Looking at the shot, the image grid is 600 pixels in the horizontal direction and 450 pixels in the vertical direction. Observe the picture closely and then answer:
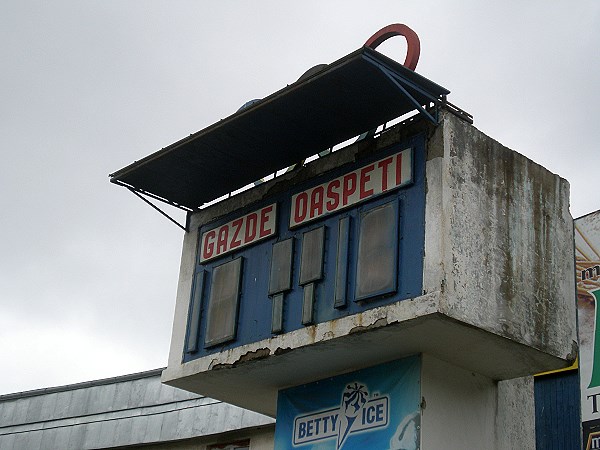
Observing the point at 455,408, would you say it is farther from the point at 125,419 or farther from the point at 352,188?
the point at 125,419

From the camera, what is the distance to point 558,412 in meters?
24.6

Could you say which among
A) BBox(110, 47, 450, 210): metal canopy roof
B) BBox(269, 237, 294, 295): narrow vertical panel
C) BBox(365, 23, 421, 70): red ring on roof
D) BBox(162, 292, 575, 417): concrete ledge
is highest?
BBox(365, 23, 421, 70): red ring on roof

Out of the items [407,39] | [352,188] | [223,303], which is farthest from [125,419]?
[407,39]

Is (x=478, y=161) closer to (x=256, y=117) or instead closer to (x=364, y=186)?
(x=364, y=186)

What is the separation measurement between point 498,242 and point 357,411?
3.17 meters

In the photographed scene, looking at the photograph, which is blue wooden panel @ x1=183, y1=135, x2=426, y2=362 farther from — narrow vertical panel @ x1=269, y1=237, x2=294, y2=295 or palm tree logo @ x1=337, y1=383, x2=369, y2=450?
palm tree logo @ x1=337, y1=383, x2=369, y2=450

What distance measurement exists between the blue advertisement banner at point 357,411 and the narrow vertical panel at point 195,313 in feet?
5.32

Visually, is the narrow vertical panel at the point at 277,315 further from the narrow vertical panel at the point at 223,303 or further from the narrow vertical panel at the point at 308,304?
the narrow vertical panel at the point at 223,303

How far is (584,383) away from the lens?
23.9 m

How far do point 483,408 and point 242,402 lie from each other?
14.3 ft

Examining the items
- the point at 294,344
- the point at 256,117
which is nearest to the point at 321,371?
the point at 294,344

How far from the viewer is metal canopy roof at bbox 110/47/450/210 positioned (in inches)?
584

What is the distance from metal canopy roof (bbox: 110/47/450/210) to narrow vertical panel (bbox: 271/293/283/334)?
236 cm

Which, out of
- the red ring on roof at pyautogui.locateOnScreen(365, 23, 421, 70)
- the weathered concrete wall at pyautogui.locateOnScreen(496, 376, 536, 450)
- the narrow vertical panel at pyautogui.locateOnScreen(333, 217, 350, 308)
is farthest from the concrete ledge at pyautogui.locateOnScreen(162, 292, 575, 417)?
the red ring on roof at pyautogui.locateOnScreen(365, 23, 421, 70)
